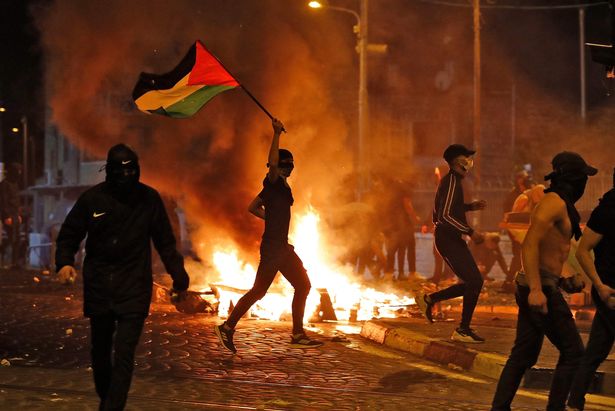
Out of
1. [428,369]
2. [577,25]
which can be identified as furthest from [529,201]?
[577,25]

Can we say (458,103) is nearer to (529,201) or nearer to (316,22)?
(316,22)

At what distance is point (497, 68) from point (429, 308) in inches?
1055

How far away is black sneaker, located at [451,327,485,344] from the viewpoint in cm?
796

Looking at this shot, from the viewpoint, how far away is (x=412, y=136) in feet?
114

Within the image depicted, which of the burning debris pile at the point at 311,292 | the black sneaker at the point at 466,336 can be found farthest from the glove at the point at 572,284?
the burning debris pile at the point at 311,292

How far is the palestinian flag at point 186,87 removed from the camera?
823 cm

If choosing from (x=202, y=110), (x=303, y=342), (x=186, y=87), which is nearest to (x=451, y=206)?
(x=303, y=342)

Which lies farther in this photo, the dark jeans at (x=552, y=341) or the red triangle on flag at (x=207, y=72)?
the red triangle on flag at (x=207, y=72)

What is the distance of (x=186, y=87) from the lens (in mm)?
8297

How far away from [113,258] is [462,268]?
156 inches

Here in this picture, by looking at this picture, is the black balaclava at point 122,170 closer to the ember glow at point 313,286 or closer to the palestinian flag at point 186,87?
the palestinian flag at point 186,87

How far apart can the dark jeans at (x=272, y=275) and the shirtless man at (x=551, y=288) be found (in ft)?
9.83

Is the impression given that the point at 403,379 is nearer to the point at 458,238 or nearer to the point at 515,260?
the point at 458,238

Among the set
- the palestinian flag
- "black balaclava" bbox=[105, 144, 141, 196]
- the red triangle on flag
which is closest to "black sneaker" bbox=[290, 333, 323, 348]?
the palestinian flag
